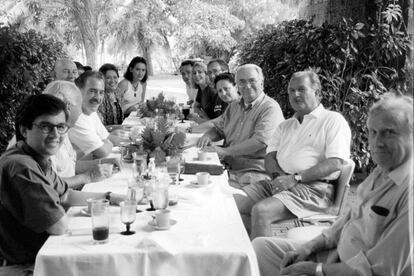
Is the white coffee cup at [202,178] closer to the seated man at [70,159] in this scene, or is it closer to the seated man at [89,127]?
the seated man at [70,159]

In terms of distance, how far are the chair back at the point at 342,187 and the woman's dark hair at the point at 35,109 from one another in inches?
71.8

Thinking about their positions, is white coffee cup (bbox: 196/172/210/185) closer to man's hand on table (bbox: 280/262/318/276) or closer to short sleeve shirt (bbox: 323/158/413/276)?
man's hand on table (bbox: 280/262/318/276)

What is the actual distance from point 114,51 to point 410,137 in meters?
20.4

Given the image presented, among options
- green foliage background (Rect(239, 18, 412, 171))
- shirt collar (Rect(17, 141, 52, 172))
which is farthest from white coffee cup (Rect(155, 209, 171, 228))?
green foliage background (Rect(239, 18, 412, 171))

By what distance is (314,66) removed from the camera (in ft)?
17.3

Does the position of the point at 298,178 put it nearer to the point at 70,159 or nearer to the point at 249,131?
the point at 249,131

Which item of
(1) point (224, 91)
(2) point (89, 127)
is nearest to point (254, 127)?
(1) point (224, 91)

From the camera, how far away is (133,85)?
24.5ft

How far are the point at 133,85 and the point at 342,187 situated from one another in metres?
4.94

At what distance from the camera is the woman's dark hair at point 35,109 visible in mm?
2123

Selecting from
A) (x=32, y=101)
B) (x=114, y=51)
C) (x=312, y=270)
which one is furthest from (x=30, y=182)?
(x=114, y=51)

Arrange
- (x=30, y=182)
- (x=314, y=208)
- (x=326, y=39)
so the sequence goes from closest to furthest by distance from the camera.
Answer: (x=30, y=182), (x=314, y=208), (x=326, y=39)

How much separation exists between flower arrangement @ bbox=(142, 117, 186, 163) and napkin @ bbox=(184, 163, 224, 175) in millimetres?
207

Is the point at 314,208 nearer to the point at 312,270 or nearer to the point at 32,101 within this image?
the point at 312,270
